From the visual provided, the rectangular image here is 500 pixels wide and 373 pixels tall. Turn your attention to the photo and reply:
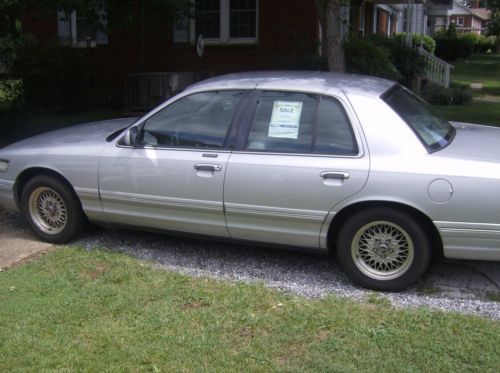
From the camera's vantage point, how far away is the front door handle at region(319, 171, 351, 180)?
425cm

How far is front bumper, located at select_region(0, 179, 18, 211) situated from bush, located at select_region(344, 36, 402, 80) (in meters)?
7.90

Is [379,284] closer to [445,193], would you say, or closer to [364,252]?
[364,252]

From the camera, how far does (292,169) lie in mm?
4402

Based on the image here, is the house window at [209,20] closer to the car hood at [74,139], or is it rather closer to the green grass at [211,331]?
the car hood at [74,139]

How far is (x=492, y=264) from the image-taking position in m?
4.87

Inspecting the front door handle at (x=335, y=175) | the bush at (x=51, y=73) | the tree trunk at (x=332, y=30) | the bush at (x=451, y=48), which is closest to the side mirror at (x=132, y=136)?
the front door handle at (x=335, y=175)

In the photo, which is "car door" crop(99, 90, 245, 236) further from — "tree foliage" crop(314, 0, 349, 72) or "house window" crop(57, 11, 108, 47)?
"house window" crop(57, 11, 108, 47)

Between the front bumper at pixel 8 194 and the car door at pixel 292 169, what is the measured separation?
2220 mm

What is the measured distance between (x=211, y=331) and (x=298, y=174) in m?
1.31

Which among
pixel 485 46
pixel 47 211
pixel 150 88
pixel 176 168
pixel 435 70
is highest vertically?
pixel 485 46

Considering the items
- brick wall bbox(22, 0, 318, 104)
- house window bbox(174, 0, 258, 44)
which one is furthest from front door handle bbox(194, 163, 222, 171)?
house window bbox(174, 0, 258, 44)

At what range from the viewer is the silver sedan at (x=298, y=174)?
412cm

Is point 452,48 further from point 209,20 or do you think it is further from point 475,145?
point 475,145

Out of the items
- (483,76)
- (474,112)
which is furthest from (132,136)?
(483,76)
